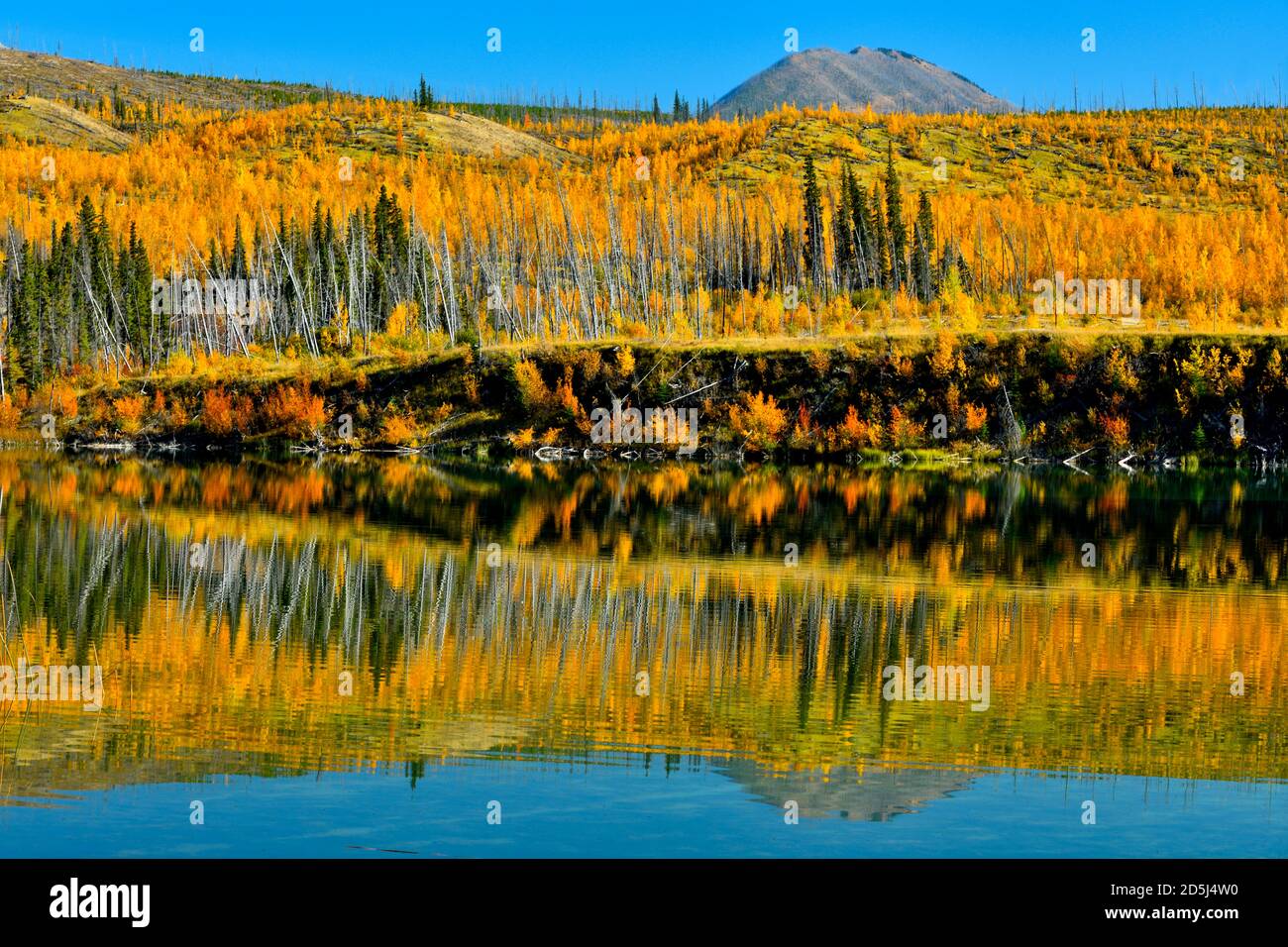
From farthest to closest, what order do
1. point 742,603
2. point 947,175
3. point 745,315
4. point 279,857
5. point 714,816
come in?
point 947,175
point 745,315
point 742,603
point 714,816
point 279,857

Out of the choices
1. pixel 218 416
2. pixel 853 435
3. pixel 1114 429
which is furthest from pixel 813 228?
pixel 218 416

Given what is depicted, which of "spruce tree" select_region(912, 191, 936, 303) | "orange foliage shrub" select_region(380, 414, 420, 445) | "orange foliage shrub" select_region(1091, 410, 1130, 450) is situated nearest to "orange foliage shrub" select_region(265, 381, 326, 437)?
"orange foliage shrub" select_region(380, 414, 420, 445)

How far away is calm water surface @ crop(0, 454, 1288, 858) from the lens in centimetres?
1433

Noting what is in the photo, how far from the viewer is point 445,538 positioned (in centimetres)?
4072

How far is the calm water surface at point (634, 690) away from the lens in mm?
14328

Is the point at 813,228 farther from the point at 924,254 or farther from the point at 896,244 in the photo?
the point at 924,254

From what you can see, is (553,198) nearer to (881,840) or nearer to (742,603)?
(742,603)

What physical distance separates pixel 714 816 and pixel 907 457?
72455mm

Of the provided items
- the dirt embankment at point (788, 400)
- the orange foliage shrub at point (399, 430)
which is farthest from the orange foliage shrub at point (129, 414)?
the orange foliage shrub at point (399, 430)

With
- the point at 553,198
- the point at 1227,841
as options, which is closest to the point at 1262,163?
the point at 553,198

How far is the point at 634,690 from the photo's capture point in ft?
67.5

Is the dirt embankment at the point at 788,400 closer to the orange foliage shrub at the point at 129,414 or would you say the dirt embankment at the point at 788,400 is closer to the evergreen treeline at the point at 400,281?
the orange foliage shrub at the point at 129,414

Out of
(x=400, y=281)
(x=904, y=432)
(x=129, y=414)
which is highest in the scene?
(x=400, y=281)

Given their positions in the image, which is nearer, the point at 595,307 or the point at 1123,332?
the point at 1123,332
